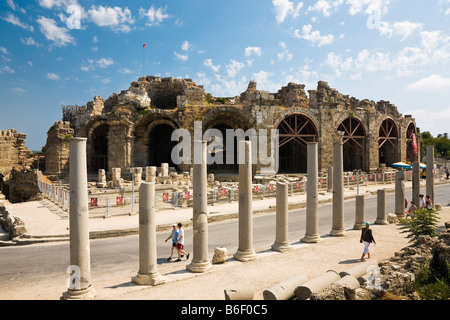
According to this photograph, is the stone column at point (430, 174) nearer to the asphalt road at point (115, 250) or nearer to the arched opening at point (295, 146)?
the asphalt road at point (115, 250)

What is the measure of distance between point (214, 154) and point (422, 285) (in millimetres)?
28706

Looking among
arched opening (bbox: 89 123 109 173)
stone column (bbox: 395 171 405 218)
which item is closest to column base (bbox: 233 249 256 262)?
stone column (bbox: 395 171 405 218)

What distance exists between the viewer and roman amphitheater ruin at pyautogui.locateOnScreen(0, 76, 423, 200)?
28.5 metres

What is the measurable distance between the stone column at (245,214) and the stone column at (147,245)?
267 cm

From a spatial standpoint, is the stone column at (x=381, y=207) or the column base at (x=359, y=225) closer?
the column base at (x=359, y=225)

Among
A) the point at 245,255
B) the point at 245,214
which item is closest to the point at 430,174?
the point at 245,214

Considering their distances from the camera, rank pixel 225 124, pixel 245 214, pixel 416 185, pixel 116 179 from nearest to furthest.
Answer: pixel 245 214 < pixel 416 185 < pixel 116 179 < pixel 225 124

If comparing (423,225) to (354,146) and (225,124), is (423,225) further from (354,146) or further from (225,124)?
(354,146)

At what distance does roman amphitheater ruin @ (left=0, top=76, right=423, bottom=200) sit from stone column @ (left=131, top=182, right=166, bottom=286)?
18.0 metres

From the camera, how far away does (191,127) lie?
28.2 meters

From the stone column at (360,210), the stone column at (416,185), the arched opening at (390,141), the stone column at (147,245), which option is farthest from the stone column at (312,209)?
the arched opening at (390,141)

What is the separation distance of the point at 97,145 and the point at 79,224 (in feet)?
98.9

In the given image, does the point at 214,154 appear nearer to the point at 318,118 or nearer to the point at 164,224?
the point at 318,118

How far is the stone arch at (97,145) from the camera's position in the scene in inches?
1251
